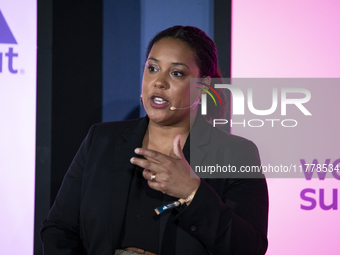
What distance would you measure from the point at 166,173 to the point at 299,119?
1214mm

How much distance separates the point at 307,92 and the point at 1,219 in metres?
2.06

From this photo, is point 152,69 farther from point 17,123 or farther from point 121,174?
point 17,123

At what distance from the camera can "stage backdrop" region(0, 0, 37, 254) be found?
1.99m

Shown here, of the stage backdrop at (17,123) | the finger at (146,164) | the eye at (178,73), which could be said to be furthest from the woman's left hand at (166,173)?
the stage backdrop at (17,123)

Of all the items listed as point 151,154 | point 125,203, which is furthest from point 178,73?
point 125,203

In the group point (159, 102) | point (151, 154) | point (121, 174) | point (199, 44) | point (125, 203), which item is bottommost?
point (125, 203)

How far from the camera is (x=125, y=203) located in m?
1.41

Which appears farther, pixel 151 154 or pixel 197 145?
pixel 197 145

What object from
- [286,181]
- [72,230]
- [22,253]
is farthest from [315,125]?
[22,253]

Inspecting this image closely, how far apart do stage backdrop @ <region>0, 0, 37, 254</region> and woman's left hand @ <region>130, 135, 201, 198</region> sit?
1198 mm

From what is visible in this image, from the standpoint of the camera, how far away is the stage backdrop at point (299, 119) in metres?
1.98

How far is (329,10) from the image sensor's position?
2008 millimetres

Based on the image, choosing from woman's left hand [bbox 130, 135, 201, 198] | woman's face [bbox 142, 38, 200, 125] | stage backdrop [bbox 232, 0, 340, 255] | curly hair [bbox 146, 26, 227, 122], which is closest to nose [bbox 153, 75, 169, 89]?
woman's face [bbox 142, 38, 200, 125]

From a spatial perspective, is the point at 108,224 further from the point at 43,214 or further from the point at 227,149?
the point at 43,214
